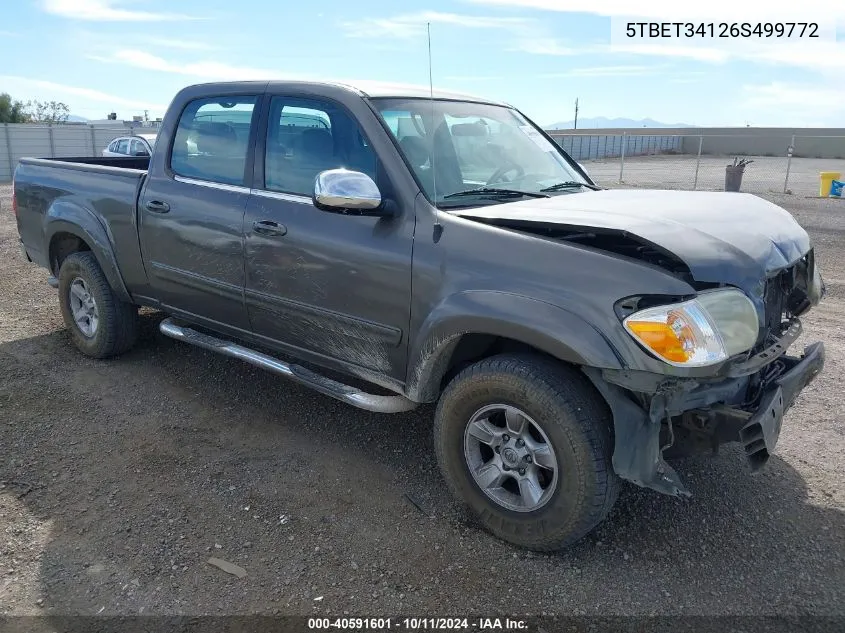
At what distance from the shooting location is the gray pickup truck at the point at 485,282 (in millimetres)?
2658

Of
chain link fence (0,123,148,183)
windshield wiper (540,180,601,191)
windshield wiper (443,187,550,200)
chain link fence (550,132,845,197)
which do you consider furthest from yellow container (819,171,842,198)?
chain link fence (0,123,148,183)

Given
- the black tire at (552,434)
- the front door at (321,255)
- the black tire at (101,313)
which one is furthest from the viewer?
the black tire at (101,313)

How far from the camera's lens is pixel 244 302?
13.2 feet

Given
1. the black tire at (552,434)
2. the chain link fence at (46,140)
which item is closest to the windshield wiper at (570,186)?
the black tire at (552,434)

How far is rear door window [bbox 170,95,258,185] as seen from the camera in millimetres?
4090

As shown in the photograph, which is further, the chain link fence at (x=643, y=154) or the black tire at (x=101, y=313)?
the chain link fence at (x=643, y=154)

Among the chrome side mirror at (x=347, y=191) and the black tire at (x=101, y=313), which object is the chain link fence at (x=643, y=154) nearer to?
the black tire at (x=101, y=313)

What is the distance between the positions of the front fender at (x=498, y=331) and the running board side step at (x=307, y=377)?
15cm

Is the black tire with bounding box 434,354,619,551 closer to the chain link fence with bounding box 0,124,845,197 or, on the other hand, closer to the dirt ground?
the dirt ground

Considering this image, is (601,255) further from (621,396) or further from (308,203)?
(308,203)

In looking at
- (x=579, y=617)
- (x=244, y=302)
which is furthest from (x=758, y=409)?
(x=244, y=302)

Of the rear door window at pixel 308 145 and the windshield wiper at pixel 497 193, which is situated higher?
the rear door window at pixel 308 145

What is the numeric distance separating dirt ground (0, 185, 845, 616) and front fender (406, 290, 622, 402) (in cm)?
73

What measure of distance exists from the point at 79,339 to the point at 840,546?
5.21 metres
